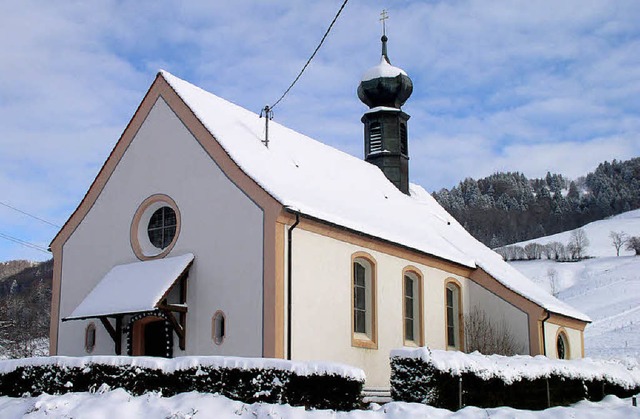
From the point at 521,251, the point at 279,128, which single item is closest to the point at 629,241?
the point at 521,251

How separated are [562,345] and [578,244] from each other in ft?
293

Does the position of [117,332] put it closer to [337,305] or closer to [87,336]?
[87,336]

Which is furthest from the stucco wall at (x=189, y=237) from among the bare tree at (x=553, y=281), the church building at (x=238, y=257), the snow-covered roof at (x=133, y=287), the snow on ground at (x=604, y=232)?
the snow on ground at (x=604, y=232)

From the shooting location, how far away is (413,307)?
2222 cm

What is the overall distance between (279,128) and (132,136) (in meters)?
4.77

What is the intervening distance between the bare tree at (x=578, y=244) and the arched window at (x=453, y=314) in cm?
8535

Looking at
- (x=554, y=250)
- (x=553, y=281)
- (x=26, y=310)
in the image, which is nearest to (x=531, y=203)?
(x=554, y=250)

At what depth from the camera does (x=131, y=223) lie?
19.2 meters

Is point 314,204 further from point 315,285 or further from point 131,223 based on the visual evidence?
point 131,223

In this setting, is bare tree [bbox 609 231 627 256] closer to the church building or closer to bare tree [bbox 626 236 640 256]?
bare tree [bbox 626 236 640 256]

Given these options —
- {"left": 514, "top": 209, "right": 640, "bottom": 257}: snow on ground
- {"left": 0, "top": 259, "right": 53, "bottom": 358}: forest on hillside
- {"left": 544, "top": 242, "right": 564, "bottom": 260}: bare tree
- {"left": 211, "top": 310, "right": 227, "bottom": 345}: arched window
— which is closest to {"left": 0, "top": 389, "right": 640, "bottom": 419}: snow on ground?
{"left": 211, "top": 310, "right": 227, "bottom": 345}: arched window

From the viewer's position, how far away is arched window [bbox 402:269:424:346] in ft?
71.4

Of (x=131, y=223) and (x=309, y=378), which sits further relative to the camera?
(x=131, y=223)

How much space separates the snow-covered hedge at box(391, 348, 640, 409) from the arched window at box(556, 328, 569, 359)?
746cm
